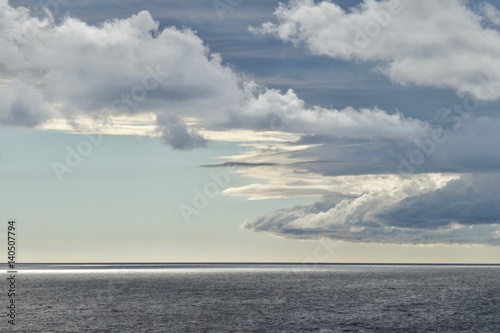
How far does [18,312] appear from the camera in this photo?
116938mm

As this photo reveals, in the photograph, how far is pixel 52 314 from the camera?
114312 mm

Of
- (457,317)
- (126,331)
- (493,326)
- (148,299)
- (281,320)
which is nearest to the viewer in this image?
(126,331)

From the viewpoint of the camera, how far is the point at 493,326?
97438 millimetres

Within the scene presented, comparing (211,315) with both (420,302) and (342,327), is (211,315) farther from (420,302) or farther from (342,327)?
(420,302)

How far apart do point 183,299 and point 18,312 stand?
45.0m

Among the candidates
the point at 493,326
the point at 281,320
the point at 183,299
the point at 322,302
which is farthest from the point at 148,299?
the point at 493,326

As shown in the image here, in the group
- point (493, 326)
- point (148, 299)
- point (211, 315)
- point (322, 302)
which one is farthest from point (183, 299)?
point (493, 326)

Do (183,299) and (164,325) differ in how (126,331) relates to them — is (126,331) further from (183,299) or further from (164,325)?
(183,299)

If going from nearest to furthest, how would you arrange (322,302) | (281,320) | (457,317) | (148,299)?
(281,320)
(457,317)
(322,302)
(148,299)

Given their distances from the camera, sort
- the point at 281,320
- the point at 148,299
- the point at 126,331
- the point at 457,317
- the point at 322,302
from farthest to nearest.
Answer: the point at 148,299 < the point at 322,302 < the point at 457,317 < the point at 281,320 < the point at 126,331

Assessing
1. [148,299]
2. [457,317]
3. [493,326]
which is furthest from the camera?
[148,299]

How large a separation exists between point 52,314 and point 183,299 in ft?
144

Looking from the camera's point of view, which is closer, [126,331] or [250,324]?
[126,331]

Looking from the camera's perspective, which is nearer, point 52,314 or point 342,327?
point 342,327
